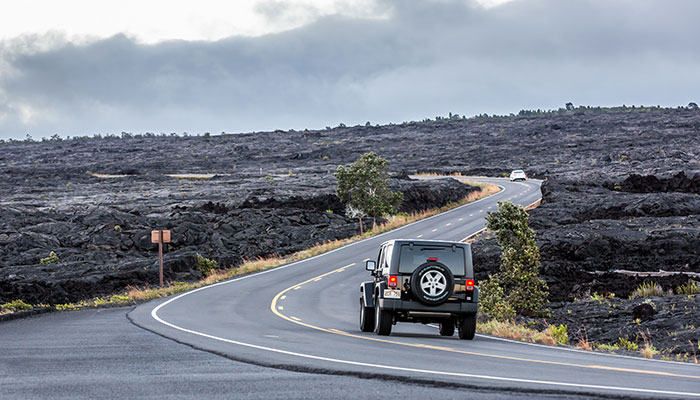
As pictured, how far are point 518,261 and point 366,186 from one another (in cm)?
3412

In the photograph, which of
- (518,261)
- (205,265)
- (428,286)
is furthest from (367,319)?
(205,265)

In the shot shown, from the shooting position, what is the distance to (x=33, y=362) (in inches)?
504

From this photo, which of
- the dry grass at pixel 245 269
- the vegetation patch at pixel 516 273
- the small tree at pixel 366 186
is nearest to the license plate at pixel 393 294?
the vegetation patch at pixel 516 273

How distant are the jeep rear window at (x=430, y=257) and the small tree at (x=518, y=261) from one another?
252 inches

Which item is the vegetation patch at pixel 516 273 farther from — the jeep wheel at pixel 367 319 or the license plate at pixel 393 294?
the license plate at pixel 393 294

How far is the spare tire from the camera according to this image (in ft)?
54.0

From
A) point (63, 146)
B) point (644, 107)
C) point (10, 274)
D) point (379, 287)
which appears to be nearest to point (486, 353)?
point (379, 287)

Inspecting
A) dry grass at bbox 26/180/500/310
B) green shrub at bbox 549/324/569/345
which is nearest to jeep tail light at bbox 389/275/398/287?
green shrub at bbox 549/324/569/345

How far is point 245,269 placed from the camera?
129ft

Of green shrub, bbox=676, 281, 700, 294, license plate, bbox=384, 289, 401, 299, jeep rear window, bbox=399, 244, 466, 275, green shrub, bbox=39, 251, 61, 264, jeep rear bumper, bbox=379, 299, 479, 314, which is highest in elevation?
jeep rear window, bbox=399, 244, 466, 275

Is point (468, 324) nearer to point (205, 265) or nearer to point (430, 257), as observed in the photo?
point (430, 257)

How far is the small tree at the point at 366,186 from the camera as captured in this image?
57000 mm

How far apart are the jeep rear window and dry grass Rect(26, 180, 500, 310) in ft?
49.2

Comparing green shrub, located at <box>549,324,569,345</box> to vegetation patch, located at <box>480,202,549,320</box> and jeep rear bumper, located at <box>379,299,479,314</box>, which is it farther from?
vegetation patch, located at <box>480,202,549,320</box>
